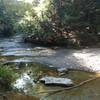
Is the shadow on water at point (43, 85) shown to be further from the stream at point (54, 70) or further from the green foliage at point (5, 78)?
the green foliage at point (5, 78)

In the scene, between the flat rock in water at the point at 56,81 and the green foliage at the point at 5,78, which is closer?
the green foliage at the point at 5,78

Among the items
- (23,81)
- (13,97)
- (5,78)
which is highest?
(5,78)

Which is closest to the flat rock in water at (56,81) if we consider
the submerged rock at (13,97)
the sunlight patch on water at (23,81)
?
the sunlight patch on water at (23,81)

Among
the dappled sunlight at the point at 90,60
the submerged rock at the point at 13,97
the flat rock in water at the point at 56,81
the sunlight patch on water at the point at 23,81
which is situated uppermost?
the submerged rock at the point at 13,97

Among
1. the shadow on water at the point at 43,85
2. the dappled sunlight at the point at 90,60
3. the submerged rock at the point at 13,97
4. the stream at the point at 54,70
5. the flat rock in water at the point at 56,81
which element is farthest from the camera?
the dappled sunlight at the point at 90,60

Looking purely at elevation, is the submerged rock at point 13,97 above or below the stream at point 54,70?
above

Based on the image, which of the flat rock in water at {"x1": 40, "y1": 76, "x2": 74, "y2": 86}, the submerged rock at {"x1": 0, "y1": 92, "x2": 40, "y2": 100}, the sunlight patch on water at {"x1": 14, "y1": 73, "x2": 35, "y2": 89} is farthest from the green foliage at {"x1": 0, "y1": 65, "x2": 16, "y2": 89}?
the flat rock in water at {"x1": 40, "y1": 76, "x2": 74, "y2": 86}

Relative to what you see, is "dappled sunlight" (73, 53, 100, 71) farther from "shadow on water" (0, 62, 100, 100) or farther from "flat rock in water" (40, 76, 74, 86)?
"flat rock in water" (40, 76, 74, 86)

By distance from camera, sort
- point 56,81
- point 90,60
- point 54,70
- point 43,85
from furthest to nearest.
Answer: point 90,60 → point 54,70 → point 56,81 → point 43,85

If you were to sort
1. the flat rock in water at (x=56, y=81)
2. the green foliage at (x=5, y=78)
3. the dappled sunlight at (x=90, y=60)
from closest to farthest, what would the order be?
the green foliage at (x=5, y=78) → the flat rock in water at (x=56, y=81) → the dappled sunlight at (x=90, y=60)

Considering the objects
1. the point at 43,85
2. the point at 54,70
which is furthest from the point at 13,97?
the point at 54,70

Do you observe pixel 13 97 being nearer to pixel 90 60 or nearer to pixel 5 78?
pixel 5 78

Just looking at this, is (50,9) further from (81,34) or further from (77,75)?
(77,75)

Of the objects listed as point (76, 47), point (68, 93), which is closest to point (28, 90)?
point (68, 93)
